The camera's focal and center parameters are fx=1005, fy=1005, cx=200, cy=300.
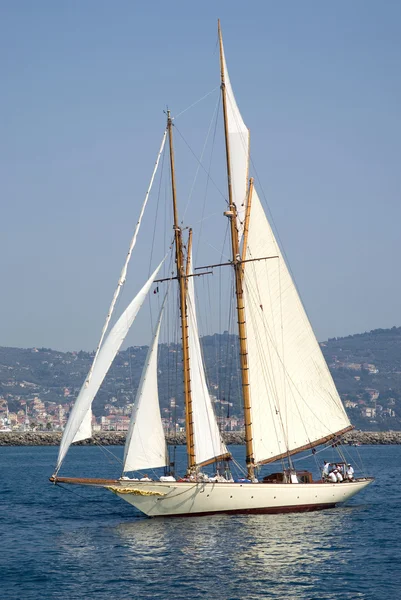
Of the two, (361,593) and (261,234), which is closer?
(361,593)

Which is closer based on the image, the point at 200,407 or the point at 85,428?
the point at 85,428

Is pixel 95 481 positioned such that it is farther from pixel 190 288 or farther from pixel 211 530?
pixel 190 288

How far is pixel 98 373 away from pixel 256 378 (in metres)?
10.3

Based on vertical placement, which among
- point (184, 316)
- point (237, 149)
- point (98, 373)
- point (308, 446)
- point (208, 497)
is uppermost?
point (237, 149)

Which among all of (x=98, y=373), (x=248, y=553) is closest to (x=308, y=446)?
(x=248, y=553)

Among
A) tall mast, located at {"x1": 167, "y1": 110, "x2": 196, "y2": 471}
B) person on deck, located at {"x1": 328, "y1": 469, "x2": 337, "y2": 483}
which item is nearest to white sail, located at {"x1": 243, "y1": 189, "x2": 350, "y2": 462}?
person on deck, located at {"x1": 328, "y1": 469, "x2": 337, "y2": 483}

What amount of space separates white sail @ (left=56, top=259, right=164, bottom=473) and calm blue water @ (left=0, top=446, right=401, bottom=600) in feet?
13.9

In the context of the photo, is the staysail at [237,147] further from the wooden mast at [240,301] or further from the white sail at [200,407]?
the white sail at [200,407]

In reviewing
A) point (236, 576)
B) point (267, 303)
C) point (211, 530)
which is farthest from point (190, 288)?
point (236, 576)

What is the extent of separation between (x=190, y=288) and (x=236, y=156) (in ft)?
21.8

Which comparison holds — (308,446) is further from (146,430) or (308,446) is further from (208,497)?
(146,430)

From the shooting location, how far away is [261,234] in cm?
4866

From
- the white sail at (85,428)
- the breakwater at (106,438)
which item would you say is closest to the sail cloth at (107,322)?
the white sail at (85,428)

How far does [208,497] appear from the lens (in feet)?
144
